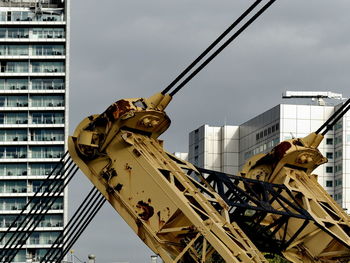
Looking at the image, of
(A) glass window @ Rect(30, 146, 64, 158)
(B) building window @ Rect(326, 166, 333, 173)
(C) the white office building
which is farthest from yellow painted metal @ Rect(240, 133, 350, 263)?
(B) building window @ Rect(326, 166, 333, 173)

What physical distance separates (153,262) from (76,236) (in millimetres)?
→ 49638

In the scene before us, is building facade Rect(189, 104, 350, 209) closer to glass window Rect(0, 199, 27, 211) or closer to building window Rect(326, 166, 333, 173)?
building window Rect(326, 166, 333, 173)

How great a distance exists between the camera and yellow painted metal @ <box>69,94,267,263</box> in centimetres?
3209

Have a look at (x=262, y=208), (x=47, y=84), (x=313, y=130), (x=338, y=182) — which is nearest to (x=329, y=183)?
(x=338, y=182)

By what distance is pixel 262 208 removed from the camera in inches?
1437

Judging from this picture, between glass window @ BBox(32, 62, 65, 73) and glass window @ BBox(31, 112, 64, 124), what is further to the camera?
glass window @ BBox(32, 62, 65, 73)

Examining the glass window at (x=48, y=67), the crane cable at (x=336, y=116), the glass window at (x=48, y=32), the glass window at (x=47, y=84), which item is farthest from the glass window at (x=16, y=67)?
the crane cable at (x=336, y=116)

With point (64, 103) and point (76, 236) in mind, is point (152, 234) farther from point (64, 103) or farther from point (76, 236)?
point (64, 103)

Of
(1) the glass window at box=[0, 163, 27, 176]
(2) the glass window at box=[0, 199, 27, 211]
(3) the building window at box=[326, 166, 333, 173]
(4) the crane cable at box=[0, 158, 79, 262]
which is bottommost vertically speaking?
(4) the crane cable at box=[0, 158, 79, 262]

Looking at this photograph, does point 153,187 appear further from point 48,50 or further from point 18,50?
point 18,50

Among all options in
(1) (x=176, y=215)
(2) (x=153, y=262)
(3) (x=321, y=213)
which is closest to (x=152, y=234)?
(1) (x=176, y=215)

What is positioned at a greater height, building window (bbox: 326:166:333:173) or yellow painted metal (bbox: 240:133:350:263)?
building window (bbox: 326:166:333:173)

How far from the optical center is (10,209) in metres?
141

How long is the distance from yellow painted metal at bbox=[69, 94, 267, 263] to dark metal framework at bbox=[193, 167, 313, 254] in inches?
102
